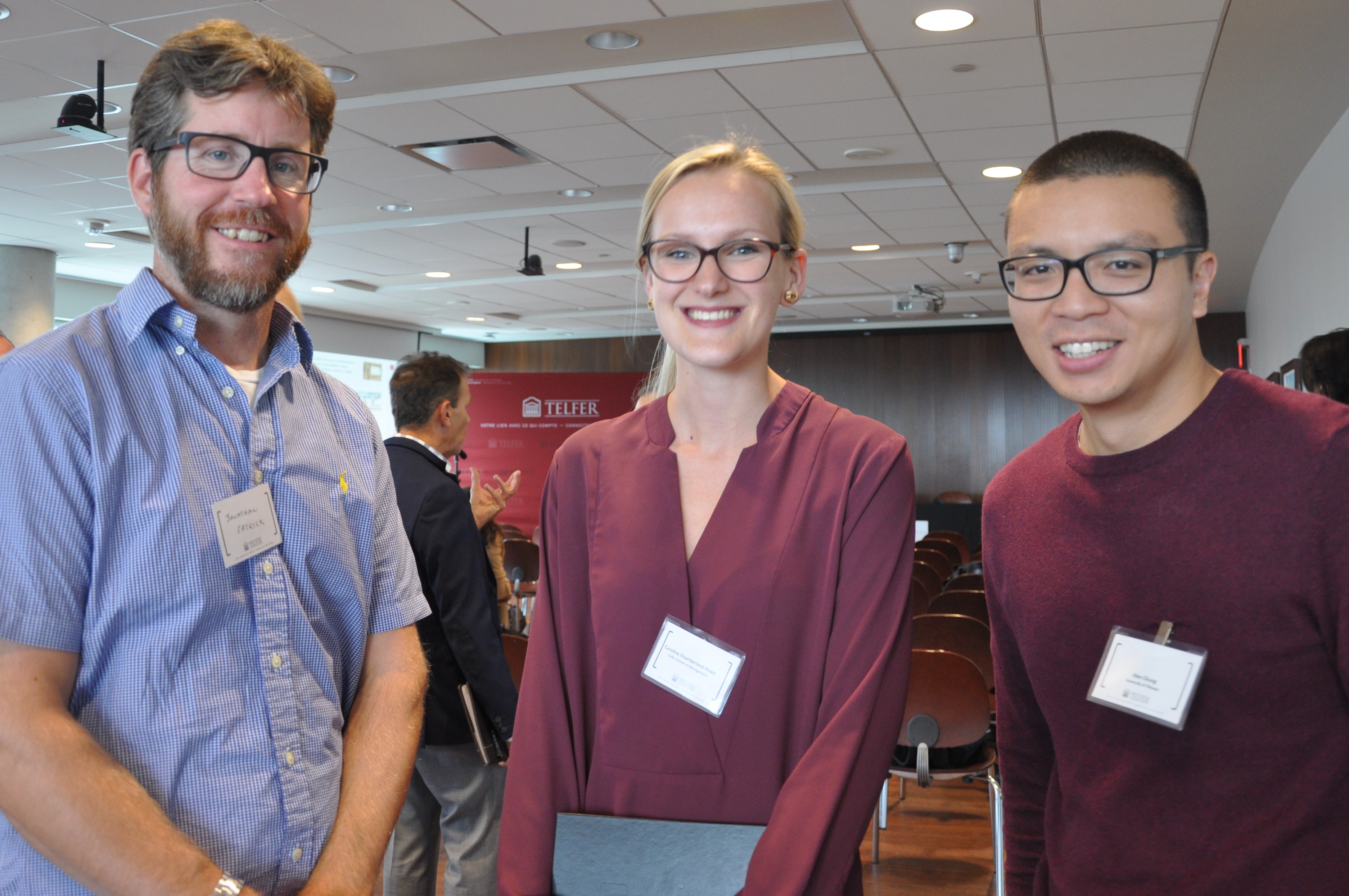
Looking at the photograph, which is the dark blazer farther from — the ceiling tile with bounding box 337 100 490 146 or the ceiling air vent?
the ceiling air vent

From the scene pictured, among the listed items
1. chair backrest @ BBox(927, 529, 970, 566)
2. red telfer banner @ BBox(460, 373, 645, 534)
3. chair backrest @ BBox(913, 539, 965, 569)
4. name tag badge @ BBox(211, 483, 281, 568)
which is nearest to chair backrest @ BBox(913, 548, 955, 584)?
chair backrest @ BBox(913, 539, 965, 569)

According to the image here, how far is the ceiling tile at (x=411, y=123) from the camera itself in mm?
5863

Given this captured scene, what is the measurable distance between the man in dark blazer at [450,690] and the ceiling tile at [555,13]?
2.35 m

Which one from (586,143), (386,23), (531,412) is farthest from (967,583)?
(531,412)

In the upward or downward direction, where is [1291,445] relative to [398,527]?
upward

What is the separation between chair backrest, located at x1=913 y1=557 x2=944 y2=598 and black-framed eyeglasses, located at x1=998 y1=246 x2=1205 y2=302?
16.4 feet

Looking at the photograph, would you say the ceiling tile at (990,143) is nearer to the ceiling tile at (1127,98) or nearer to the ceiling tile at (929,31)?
the ceiling tile at (1127,98)

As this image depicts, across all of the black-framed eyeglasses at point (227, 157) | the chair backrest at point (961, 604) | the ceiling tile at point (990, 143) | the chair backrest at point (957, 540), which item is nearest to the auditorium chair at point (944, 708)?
the chair backrest at point (961, 604)

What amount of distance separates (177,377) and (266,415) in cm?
13

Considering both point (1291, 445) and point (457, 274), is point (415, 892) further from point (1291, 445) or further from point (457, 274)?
point (457, 274)

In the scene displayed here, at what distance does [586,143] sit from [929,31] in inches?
98.7

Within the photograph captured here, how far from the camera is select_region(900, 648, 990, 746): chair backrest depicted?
3924 millimetres

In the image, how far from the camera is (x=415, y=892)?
2994 mm

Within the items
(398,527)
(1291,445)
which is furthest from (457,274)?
(1291,445)
